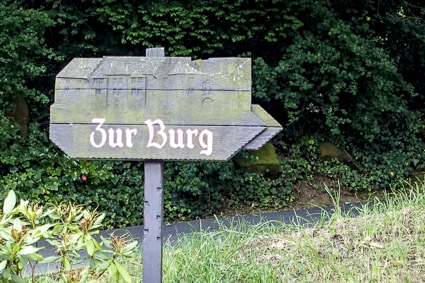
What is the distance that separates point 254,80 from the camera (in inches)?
330

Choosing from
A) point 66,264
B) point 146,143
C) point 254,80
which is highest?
point 146,143

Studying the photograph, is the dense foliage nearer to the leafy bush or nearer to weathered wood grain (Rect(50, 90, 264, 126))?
weathered wood grain (Rect(50, 90, 264, 126))

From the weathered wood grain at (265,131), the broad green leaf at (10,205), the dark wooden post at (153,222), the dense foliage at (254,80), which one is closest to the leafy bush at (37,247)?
the broad green leaf at (10,205)

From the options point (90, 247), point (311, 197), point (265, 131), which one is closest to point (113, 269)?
point (90, 247)

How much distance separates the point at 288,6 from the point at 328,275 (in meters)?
5.68

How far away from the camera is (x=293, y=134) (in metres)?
9.70

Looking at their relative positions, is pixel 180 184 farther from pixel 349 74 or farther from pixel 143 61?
pixel 143 61

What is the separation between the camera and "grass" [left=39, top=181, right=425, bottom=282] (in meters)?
3.31

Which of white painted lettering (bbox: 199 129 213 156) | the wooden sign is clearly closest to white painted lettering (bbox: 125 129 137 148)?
the wooden sign

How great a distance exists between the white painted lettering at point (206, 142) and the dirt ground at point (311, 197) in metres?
5.32

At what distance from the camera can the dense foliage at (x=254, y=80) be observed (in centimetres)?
719

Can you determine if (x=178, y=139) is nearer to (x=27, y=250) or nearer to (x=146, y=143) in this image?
(x=146, y=143)

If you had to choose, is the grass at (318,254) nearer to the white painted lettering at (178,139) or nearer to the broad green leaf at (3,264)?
the white painted lettering at (178,139)

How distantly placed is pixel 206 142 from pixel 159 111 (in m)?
0.30
